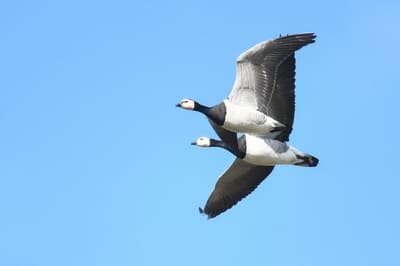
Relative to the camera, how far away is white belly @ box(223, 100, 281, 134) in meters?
32.9

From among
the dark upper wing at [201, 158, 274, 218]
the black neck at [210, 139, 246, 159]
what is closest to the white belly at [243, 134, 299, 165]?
the black neck at [210, 139, 246, 159]

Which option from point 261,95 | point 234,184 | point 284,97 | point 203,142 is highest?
point 261,95

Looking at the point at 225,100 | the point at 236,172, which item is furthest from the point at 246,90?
the point at 236,172

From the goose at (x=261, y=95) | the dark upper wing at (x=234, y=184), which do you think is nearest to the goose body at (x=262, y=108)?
the goose at (x=261, y=95)

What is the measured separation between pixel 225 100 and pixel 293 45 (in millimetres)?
1992

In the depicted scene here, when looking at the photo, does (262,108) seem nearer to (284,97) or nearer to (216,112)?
(284,97)

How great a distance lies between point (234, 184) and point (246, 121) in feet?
9.73

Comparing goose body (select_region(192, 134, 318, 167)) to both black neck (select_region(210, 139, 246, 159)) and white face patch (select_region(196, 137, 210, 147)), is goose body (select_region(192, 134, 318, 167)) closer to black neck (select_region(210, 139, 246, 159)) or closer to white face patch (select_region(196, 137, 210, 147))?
black neck (select_region(210, 139, 246, 159))

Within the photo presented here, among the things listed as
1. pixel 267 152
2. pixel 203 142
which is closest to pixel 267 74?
pixel 267 152

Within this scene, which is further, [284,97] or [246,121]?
[284,97]

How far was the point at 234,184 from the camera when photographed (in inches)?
1404

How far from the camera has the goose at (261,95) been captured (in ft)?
108

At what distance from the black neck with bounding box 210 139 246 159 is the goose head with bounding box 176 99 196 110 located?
1191mm

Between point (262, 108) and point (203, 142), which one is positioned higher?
point (262, 108)
